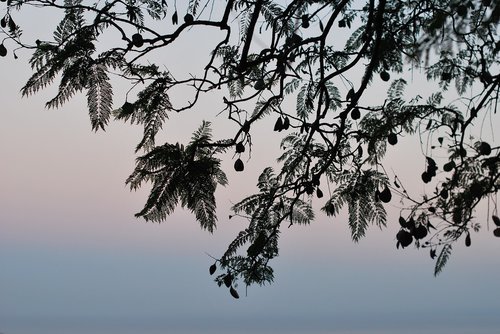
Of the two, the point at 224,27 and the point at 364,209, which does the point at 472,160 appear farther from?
the point at 224,27

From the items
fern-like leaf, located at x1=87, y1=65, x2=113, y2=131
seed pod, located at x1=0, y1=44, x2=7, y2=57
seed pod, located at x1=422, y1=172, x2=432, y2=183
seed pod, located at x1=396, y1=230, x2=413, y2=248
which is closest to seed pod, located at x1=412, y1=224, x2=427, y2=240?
seed pod, located at x1=396, y1=230, x2=413, y2=248

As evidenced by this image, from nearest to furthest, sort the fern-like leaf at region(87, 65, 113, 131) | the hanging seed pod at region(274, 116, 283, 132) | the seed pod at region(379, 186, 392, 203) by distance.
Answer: the fern-like leaf at region(87, 65, 113, 131), the seed pod at region(379, 186, 392, 203), the hanging seed pod at region(274, 116, 283, 132)

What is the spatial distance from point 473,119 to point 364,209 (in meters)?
0.57

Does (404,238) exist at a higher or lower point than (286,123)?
lower

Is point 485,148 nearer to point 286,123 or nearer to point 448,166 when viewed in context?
point 448,166

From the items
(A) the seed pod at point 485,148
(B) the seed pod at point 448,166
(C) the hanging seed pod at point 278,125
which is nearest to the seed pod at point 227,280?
(C) the hanging seed pod at point 278,125

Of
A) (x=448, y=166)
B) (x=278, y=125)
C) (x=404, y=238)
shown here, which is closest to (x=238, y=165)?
(x=278, y=125)

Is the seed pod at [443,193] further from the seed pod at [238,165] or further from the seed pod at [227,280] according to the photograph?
the seed pod at [227,280]

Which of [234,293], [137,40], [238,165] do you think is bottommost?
[234,293]

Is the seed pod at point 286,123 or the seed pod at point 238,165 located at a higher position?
the seed pod at point 286,123

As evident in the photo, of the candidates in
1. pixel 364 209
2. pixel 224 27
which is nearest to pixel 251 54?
pixel 224 27

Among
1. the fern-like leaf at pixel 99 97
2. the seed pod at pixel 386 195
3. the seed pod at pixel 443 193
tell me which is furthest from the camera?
the seed pod at pixel 443 193

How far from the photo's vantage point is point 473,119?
2525 millimetres

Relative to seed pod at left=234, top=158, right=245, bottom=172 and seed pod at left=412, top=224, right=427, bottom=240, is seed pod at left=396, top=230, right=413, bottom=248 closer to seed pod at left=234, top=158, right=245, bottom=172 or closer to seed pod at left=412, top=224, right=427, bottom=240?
seed pod at left=412, top=224, right=427, bottom=240
